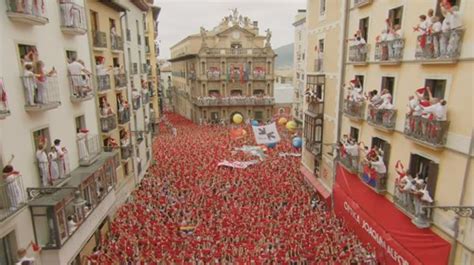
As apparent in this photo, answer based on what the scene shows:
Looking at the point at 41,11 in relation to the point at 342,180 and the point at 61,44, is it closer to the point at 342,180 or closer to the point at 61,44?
the point at 61,44

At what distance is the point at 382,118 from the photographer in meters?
14.9

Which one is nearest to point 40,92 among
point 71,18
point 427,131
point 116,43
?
point 71,18

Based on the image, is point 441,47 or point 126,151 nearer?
point 441,47

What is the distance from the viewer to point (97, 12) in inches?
755

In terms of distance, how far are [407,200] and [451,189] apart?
6.44 ft

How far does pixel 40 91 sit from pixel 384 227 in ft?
49.3

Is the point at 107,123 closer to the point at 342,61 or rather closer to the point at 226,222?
the point at 226,222

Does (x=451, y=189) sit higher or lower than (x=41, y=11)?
lower

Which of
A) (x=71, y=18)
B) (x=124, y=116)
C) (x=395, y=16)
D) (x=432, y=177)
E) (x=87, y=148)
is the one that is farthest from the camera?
(x=124, y=116)

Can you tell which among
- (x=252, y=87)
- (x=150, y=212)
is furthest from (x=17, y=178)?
(x=252, y=87)

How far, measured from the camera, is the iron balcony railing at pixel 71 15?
14.1 m

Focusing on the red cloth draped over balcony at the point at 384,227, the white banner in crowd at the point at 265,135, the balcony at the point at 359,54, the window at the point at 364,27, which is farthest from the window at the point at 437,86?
the white banner in crowd at the point at 265,135

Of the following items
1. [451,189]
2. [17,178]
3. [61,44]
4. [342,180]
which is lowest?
[342,180]

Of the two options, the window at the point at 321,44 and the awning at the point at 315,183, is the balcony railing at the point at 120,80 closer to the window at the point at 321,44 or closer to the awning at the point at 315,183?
the window at the point at 321,44
